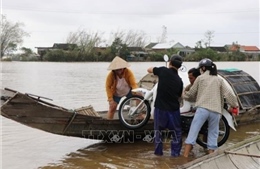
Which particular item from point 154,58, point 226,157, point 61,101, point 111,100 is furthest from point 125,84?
point 154,58

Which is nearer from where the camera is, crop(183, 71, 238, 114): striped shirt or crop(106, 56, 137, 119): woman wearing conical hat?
crop(183, 71, 238, 114): striped shirt

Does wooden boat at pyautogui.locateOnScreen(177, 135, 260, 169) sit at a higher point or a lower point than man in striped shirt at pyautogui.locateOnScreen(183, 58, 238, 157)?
lower

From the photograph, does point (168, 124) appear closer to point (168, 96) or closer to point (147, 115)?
point (168, 96)

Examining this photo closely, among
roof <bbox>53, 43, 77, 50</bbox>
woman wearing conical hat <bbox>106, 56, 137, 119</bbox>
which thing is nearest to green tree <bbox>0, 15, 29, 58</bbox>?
roof <bbox>53, 43, 77, 50</bbox>

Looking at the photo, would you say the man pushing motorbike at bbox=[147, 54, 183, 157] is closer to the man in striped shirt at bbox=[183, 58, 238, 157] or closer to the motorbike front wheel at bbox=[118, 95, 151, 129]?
the man in striped shirt at bbox=[183, 58, 238, 157]

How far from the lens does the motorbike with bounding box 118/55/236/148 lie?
25.6ft

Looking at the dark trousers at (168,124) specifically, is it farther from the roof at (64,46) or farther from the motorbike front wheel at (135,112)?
the roof at (64,46)

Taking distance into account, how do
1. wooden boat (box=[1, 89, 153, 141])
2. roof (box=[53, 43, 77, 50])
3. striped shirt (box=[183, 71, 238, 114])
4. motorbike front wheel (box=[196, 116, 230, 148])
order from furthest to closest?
roof (box=[53, 43, 77, 50]) < motorbike front wheel (box=[196, 116, 230, 148]) < wooden boat (box=[1, 89, 153, 141]) < striped shirt (box=[183, 71, 238, 114])

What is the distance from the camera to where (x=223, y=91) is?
7.00 meters

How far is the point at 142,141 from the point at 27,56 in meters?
63.9

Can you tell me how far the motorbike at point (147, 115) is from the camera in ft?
25.6

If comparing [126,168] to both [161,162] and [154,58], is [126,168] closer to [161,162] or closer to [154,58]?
[161,162]

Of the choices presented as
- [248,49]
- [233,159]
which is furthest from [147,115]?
[248,49]

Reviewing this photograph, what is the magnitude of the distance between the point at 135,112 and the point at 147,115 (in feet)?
0.98
